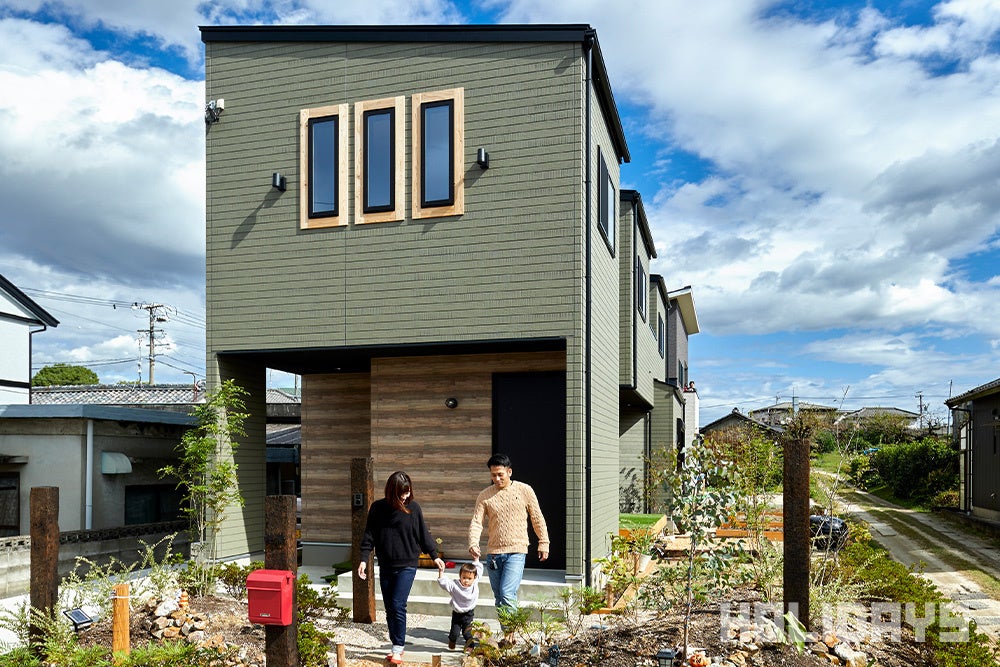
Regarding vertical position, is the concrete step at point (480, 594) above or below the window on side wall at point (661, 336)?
below

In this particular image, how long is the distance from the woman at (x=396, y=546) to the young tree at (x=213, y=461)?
12.2 ft

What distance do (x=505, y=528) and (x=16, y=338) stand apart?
18.2 m

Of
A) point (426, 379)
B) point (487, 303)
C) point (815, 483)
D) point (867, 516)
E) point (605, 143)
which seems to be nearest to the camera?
point (815, 483)

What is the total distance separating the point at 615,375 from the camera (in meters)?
12.8

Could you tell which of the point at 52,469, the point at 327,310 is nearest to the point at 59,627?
the point at 327,310

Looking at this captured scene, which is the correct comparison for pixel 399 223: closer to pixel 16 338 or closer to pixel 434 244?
pixel 434 244

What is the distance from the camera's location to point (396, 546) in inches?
289

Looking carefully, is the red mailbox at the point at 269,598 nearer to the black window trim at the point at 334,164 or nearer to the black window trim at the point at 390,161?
the black window trim at the point at 390,161

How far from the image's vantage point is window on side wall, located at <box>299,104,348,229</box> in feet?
35.8

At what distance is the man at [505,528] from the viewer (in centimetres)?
777

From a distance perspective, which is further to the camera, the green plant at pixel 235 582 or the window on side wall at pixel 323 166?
the window on side wall at pixel 323 166

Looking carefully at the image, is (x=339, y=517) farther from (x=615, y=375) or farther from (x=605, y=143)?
(x=605, y=143)

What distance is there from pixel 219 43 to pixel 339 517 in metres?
7.16

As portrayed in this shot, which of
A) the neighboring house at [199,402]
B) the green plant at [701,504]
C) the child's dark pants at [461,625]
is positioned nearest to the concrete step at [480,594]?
the child's dark pants at [461,625]
